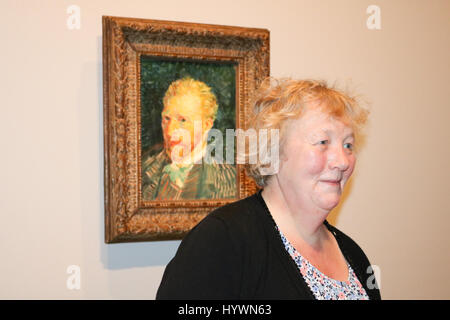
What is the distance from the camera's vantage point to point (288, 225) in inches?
49.6

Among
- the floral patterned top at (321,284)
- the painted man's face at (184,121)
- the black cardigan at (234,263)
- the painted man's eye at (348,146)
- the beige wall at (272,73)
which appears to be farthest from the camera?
the painted man's face at (184,121)

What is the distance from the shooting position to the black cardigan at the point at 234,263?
1.03 m

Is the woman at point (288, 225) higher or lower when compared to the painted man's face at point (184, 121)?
lower

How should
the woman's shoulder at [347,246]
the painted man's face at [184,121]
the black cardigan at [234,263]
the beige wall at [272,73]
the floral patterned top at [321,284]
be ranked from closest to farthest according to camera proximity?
the black cardigan at [234,263] < the floral patterned top at [321,284] < the woman's shoulder at [347,246] < the beige wall at [272,73] < the painted man's face at [184,121]

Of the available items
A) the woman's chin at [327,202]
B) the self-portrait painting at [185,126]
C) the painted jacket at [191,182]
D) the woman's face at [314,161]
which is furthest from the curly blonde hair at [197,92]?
the woman's chin at [327,202]

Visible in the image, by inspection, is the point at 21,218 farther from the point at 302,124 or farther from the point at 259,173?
the point at 302,124

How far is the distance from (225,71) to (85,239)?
78 centimetres

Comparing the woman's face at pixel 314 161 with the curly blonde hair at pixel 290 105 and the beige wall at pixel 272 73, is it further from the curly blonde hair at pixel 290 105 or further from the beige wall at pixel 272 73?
the beige wall at pixel 272 73

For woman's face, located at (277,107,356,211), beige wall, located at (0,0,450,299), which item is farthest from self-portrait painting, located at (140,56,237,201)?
woman's face, located at (277,107,356,211)

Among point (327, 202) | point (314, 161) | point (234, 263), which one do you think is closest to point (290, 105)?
point (314, 161)

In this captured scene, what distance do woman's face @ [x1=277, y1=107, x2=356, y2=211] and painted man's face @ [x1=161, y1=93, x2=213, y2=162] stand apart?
1.67 feet

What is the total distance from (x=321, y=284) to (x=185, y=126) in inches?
29.8

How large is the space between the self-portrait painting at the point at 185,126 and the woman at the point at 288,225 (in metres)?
0.41
